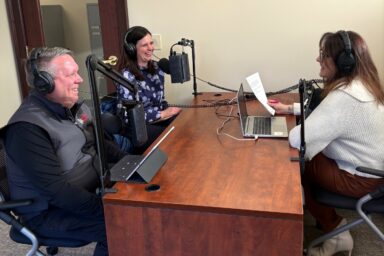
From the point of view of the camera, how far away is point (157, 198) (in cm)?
128

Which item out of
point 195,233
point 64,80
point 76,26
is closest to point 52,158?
point 64,80

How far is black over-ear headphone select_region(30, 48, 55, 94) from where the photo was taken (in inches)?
59.0

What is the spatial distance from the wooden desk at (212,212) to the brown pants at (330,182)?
1.09 ft

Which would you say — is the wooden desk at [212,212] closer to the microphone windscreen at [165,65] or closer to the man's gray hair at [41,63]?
the man's gray hair at [41,63]

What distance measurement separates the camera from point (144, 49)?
2459 mm

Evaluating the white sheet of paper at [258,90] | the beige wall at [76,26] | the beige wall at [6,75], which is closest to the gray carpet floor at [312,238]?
the white sheet of paper at [258,90]

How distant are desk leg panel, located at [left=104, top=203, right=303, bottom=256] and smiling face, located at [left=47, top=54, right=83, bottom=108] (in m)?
0.54

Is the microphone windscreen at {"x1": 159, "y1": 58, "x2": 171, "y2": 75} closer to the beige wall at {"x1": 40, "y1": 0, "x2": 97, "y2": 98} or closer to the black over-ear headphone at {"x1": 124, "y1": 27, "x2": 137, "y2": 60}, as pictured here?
the black over-ear headphone at {"x1": 124, "y1": 27, "x2": 137, "y2": 60}

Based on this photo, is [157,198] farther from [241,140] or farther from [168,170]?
[241,140]

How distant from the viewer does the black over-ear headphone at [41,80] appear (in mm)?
1499

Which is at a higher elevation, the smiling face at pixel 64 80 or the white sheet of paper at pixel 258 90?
the smiling face at pixel 64 80

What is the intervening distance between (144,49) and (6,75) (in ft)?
4.93

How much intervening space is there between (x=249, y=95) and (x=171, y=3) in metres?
0.91

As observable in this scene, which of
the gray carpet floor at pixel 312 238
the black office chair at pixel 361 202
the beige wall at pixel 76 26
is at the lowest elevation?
the gray carpet floor at pixel 312 238
